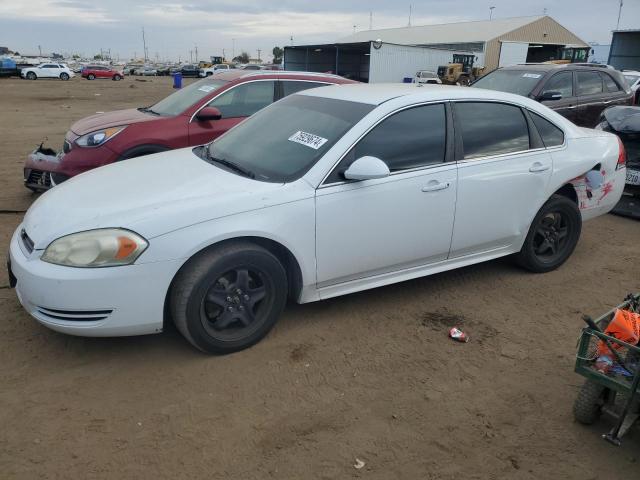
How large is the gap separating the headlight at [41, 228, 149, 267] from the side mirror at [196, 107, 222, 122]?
3296 mm

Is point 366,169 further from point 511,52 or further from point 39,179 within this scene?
point 511,52

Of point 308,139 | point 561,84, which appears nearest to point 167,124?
point 308,139

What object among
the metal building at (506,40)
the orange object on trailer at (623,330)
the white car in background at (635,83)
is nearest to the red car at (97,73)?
the metal building at (506,40)

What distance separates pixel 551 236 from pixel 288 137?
2.55m

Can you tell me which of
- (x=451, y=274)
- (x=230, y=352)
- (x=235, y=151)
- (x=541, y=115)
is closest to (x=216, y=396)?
(x=230, y=352)

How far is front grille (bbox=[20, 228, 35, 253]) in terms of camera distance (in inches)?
126

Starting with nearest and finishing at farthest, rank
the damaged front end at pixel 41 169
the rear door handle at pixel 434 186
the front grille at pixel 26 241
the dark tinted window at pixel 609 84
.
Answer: the front grille at pixel 26 241
the rear door handle at pixel 434 186
the damaged front end at pixel 41 169
the dark tinted window at pixel 609 84

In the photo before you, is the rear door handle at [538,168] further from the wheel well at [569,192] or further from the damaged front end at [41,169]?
the damaged front end at [41,169]

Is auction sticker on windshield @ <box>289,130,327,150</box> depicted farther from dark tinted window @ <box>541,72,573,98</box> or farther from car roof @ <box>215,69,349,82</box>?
dark tinted window @ <box>541,72,573,98</box>

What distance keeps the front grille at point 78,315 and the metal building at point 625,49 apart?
32.3m

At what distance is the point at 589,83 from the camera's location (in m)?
9.13

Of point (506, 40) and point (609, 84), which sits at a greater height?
point (506, 40)

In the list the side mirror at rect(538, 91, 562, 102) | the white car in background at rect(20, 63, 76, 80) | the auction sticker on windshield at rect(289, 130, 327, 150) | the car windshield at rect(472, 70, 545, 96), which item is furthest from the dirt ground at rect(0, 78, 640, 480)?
the white car in background at rect(20, 63, 76, 80)

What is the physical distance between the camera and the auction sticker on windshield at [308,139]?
365 cm
